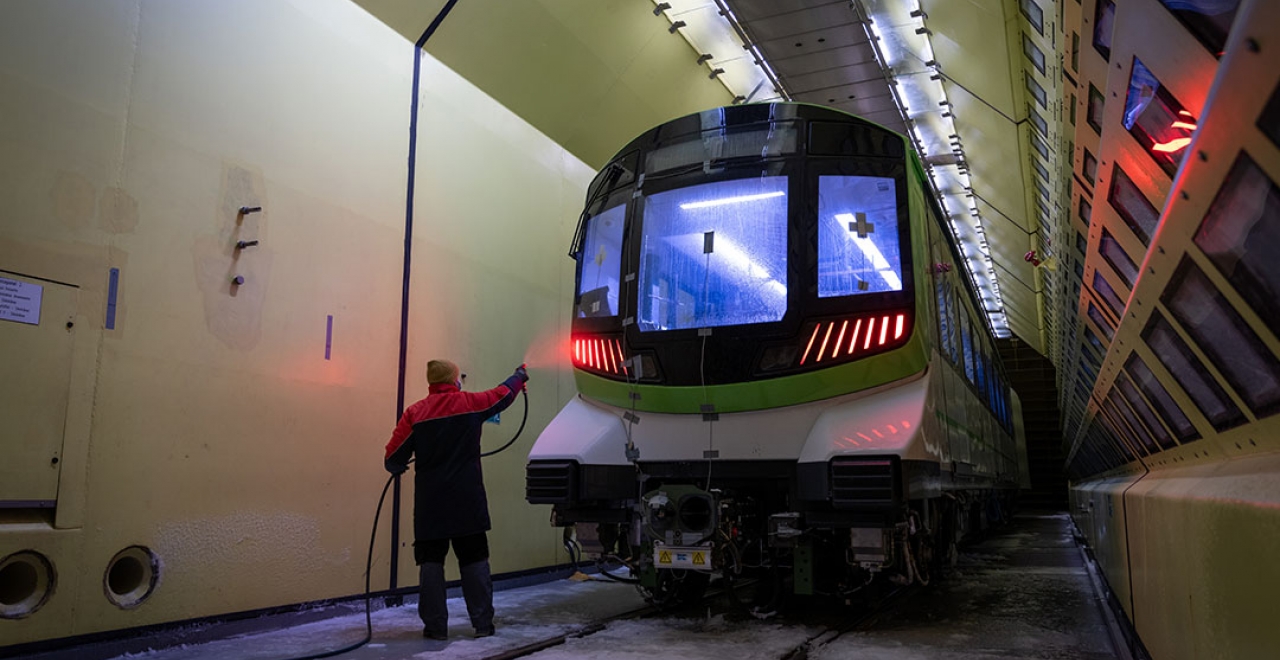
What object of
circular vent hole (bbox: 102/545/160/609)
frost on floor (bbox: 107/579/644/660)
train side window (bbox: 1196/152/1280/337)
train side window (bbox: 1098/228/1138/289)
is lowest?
frost on floor (bbox: 107/579/644/660)

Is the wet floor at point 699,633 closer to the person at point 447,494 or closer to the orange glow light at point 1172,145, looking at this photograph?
the person at point 447,494

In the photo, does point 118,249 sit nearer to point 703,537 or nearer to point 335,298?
point 335,298

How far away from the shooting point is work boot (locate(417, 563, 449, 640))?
4.64m

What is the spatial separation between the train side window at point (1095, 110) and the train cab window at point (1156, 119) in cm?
85

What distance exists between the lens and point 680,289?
5.04 m

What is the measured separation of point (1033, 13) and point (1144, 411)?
14.5 feet

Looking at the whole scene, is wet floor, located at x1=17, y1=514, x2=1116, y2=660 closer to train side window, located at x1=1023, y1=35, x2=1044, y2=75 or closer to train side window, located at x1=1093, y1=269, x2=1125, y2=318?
train side window, located at x1=1093, y1=269, x2=1125, y2=318

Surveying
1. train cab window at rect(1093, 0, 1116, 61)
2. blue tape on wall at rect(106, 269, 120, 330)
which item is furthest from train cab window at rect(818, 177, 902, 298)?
blue tape on wall at rect(106, 269, 120, 330)

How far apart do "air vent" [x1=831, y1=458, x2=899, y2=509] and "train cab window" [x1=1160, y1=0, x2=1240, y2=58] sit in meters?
2.52

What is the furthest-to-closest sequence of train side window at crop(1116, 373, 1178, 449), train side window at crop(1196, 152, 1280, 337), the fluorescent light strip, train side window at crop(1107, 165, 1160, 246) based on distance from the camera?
the fluorescent light strip < train side window at crop(1116, 373, 1178, 449) < train side window at crop(1107, 165, 1160, 246) < train side window at crop(1196, 152, 1280, 337)

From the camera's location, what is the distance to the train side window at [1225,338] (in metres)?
1.91

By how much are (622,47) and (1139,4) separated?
21.5ft

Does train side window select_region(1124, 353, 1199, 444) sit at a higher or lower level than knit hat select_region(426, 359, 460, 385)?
lower

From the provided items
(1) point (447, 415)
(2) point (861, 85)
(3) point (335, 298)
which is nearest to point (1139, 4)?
(1) point (447, 415)
